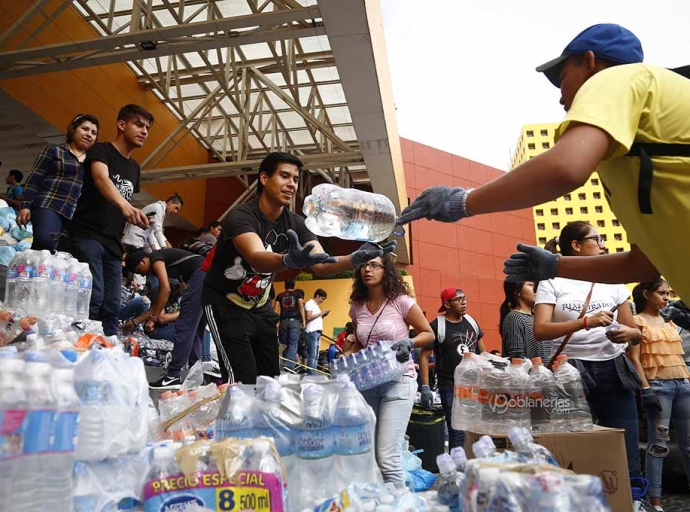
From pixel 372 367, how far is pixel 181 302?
2.69 meters

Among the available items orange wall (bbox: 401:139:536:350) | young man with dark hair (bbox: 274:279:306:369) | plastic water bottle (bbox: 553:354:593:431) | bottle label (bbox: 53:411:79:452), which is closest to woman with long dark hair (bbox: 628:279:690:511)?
plastic water bottle (bbox: 553:354:593:431)

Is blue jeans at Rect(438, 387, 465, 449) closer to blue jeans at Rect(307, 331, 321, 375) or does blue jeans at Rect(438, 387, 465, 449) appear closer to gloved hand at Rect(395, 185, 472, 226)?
gloved hand at Rect(395, 185, 472, 226)

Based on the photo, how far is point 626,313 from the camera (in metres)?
3.18

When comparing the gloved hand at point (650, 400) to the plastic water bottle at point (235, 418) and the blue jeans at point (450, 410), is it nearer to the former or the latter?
the blue jeans at point (450, 410)

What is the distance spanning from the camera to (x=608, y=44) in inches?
63.2

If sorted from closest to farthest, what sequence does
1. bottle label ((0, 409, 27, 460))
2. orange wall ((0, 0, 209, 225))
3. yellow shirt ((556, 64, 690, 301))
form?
bottle label ((0, 409, 27, 460)) < yellow shirt ((556, 64, 690, 301)) < orange wall ((0, 0, 209, 225))

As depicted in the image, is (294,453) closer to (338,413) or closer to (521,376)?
(338,413)

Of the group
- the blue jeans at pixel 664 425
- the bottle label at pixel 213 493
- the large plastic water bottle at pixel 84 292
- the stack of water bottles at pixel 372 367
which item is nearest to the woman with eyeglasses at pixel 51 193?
the large plastic water bottle at pixel 84 292

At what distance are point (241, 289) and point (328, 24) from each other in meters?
4.59

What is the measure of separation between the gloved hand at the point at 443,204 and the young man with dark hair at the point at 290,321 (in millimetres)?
7707

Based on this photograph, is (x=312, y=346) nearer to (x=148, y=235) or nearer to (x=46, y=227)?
(x=148, y=235)

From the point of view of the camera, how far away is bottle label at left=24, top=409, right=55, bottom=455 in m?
1.06

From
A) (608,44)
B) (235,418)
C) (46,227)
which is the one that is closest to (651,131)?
(608,44)

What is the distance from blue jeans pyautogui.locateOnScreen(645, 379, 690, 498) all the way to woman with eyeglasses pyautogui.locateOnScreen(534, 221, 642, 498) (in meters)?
1.01
